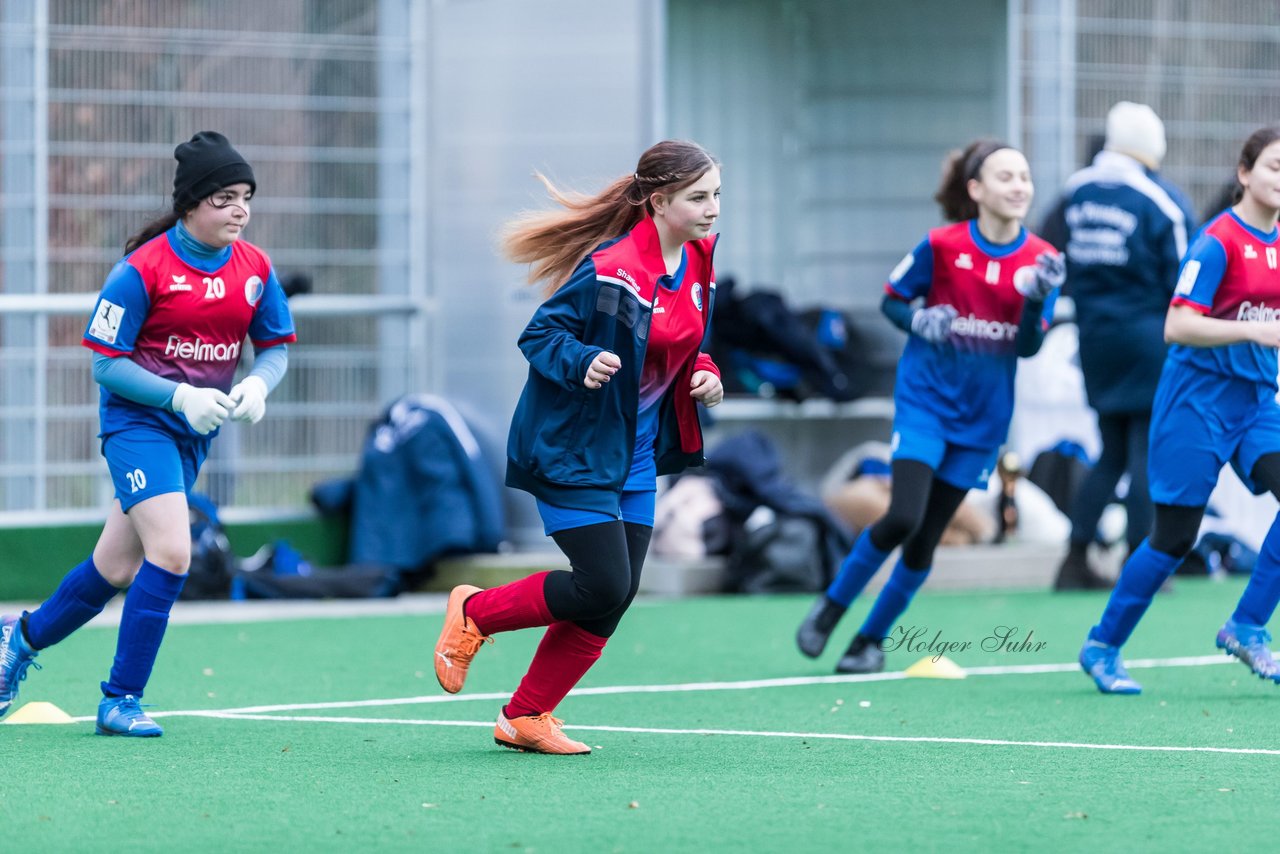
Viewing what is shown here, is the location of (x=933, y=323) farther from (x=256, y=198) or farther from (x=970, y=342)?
(x=256, y=198)

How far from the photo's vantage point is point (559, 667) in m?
5.76

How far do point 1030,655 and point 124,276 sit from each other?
3.95 meters

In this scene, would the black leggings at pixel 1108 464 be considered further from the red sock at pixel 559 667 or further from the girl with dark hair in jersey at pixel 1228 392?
the red sock at pixel 559 667

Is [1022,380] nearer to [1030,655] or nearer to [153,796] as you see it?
[1030,655]

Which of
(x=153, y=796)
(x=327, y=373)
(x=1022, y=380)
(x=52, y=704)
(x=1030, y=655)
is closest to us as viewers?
(x=153, y=796)

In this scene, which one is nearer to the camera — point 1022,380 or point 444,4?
point 444,4

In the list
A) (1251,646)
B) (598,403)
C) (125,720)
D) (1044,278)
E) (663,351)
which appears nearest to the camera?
(598,403)

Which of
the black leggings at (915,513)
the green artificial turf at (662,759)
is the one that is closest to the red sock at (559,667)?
the green artificial turf at (662,759)

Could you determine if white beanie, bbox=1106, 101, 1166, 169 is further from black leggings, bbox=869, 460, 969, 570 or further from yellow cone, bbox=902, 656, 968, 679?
yellow cone, bbox=902, 656, 968, 679

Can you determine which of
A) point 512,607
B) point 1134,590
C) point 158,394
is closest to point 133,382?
point 158,394

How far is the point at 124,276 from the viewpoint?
6164 millimetres

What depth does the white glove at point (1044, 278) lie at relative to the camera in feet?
23.9

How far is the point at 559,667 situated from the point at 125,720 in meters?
1.27

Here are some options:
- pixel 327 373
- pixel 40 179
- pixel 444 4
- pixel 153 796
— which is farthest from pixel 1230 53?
pixel 153 796
